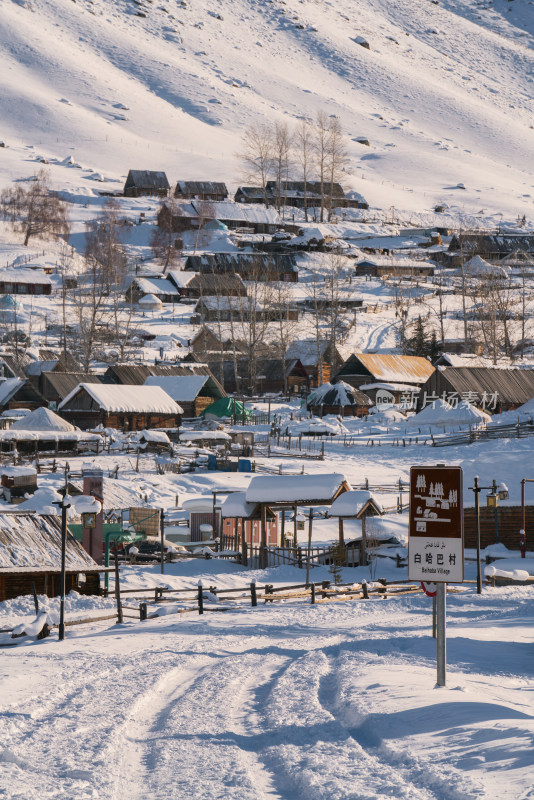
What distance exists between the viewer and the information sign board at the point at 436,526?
34.4 feet

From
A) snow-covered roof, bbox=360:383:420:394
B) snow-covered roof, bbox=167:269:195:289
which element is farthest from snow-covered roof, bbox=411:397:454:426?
snow-covered roof, bbox=167:269:195:289

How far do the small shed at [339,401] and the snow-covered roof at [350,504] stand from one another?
1349 inches

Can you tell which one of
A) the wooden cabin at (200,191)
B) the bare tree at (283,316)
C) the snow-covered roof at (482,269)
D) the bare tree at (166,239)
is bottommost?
the bare tree at (283,316)

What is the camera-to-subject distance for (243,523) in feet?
105

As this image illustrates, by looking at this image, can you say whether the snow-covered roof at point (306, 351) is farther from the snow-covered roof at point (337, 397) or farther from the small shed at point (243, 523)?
the small shed at point (243, 523)

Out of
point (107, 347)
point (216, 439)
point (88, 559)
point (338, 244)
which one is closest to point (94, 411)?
point (216, 439)

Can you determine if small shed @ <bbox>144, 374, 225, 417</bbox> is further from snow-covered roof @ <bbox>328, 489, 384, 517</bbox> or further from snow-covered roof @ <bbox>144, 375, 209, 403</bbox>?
snow-covered roof @ <bbox>328, 489, 384, 517</bbox>

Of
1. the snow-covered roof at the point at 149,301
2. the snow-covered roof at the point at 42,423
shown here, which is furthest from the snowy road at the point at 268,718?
the snow-covered roof at the point at 149,301

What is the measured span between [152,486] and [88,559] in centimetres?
1760

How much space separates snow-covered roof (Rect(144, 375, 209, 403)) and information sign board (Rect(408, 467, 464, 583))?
5608cm

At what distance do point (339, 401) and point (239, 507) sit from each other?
35783mm

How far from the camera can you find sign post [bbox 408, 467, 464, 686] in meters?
10.5

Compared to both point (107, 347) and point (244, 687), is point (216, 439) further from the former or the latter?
point (244, 687)

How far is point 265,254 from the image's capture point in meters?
115
